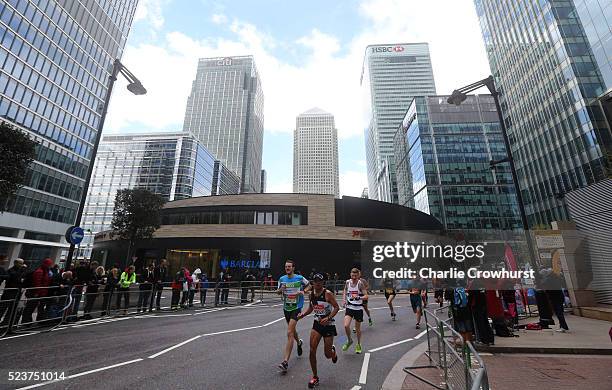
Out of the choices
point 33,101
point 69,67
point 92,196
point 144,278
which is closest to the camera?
point 144,278

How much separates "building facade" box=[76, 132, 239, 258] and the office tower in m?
69.2

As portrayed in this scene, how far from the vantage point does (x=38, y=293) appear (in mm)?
9312

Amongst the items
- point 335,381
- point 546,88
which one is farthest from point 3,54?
point 546,88

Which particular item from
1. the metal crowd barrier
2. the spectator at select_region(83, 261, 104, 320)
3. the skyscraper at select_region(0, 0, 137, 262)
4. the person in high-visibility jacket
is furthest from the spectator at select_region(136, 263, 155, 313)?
the skyscraper at select_region(0, 0, 137, 262)

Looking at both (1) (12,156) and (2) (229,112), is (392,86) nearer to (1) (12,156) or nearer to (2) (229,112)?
(2) (229,112)

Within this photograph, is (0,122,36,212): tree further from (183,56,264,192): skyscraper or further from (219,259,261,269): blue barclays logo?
(183,56,264,192): skyscraper

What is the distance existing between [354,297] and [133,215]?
80.3 ft

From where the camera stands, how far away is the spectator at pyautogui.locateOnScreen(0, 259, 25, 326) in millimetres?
8237

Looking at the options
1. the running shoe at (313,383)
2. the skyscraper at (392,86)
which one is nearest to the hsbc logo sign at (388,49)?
the skyscraper at (392,86)

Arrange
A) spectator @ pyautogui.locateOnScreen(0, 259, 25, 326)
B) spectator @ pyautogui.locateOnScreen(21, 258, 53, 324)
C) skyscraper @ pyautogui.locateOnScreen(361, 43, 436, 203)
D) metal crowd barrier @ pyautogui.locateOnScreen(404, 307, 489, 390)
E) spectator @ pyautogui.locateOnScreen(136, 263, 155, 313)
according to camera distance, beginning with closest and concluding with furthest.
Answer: metal crowd barrier @ pyautogui.locateOnScreen(404, 307, 489, 390), spectator @ pyautogui.locateOnScreen(0, 259, 25, 326), spectator @ pyautogui.locateOnScreen(21, 258, 53, 324), spectator @ pyautogui.locateOnScreen(136, 263, 155, 313), skyscraper @ pyautogui.locateOnScreen(361, 43, 436, 203)

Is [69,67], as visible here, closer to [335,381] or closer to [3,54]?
[3,54]

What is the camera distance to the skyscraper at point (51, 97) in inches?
1676

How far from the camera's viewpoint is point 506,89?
Result: 68.5m

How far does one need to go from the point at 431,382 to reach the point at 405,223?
36.3 metres
